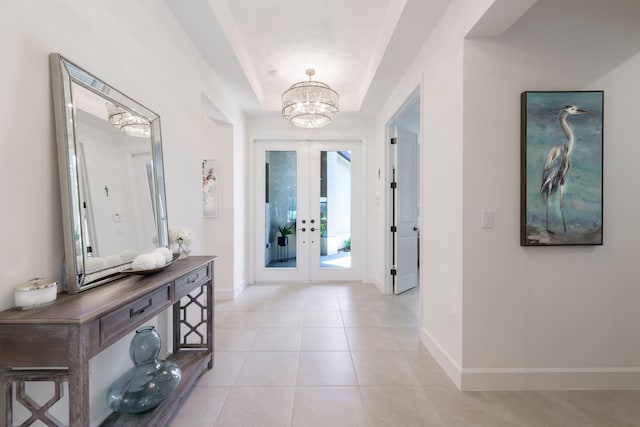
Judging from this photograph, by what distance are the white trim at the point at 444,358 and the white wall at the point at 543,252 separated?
0.07 m

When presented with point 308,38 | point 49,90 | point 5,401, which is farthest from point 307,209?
point 5,401

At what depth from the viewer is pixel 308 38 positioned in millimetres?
2941

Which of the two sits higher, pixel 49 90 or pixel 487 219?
pixel 49 90

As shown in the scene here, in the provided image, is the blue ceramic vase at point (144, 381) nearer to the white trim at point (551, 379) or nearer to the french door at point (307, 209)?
the white trim at point (551, 379)

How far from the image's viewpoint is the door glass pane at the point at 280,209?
485 cm

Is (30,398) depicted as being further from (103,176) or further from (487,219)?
(487,219)

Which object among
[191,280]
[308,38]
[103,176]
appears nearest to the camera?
[103,176]

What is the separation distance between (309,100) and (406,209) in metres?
2.19

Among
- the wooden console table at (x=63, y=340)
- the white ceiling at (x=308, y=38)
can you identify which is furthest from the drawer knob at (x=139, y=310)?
the white ceiling at (x=308, y=38)

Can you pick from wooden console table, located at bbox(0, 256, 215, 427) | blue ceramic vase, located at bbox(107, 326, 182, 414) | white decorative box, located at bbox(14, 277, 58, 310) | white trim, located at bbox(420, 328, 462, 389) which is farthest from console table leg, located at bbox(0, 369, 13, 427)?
white trim, located at bbox(420, 328, 462, 389)

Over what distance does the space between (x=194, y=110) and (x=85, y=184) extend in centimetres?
154

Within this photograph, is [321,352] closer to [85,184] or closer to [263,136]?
[85,184]

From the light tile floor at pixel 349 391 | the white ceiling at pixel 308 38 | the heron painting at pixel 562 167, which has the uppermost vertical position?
the white ceiling at pixel 308 38

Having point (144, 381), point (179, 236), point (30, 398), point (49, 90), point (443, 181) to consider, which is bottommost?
point (144, 381)
